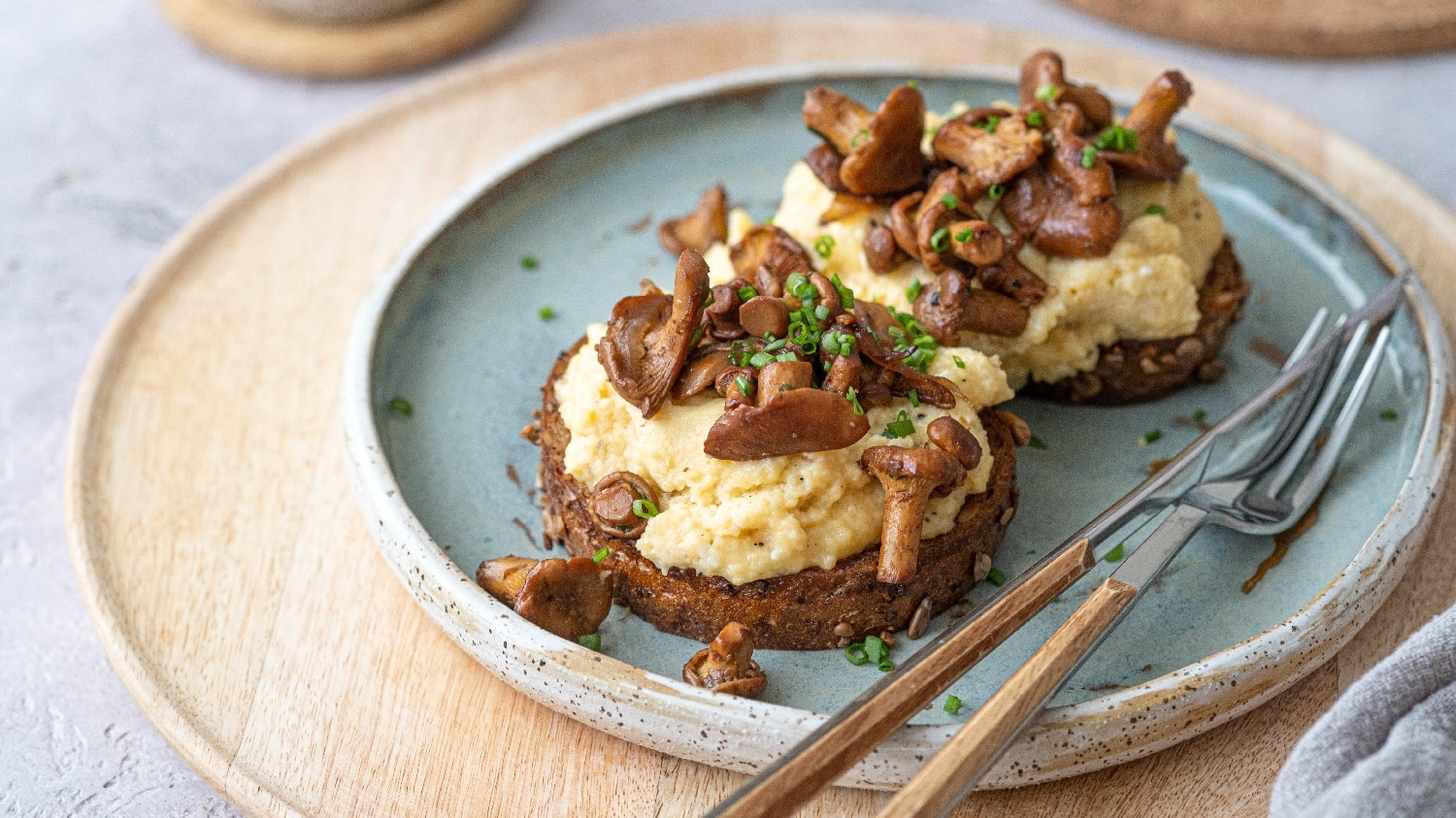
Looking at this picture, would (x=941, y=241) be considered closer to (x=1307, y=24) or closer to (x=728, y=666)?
(x=728, y=666)

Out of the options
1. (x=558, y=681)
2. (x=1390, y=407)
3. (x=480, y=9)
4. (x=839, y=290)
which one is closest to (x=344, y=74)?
(x=480, y=9)

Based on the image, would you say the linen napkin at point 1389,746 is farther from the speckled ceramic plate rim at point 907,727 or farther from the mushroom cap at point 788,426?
the mushroom cap at point 788,426

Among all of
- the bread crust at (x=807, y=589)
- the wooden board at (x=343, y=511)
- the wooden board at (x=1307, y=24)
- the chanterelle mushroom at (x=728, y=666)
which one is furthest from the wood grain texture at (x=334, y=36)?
the chanterelle mushroom at (x=728, y=666)

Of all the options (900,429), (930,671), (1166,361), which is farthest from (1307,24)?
(930,671)

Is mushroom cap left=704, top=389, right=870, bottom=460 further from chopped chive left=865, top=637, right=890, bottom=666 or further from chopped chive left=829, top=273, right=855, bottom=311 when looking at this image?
chopped chive left=865, top=637, right=890, bottom=666

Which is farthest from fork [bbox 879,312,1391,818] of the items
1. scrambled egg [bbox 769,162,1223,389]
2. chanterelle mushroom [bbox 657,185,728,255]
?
chanterelle mushroom [bbox 657,185,728,255]

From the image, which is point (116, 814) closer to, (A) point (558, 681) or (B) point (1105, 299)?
(A) point (558, 681)
